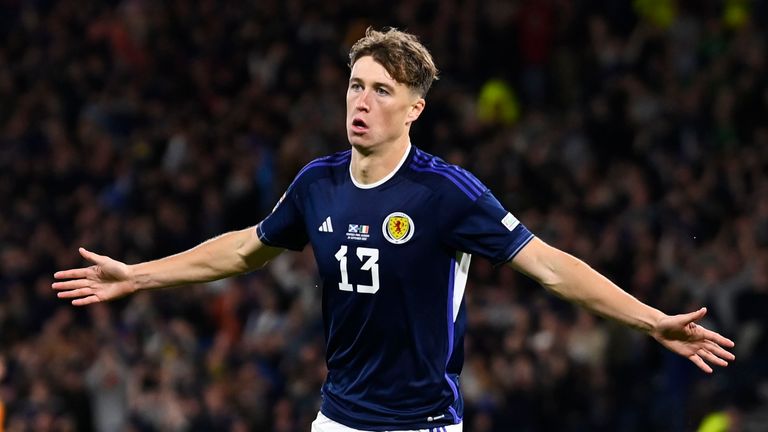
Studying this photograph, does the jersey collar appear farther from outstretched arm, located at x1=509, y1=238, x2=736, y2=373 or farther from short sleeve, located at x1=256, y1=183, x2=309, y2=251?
outstretched arm, located at x1=509, y1=238, x2=736, y2=373

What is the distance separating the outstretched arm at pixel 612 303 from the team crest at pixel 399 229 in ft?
1.42

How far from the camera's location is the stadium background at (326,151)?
1335cm

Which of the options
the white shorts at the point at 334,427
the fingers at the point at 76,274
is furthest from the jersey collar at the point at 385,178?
the fingers at the point at 76,274

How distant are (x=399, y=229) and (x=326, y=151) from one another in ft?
38.0

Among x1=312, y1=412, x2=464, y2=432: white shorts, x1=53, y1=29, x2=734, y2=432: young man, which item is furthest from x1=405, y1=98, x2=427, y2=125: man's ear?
x1=312, y1=412, x2=464, y2=432: white shorts

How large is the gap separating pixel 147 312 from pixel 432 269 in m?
11.4

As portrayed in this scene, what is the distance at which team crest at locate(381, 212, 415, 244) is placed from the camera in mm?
5719

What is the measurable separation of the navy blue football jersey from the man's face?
165 mm

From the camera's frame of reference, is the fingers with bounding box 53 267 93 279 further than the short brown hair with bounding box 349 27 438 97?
Yes

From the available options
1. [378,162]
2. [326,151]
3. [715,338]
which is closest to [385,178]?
[378,162]

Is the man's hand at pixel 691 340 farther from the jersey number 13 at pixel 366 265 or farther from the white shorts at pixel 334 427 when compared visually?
the jersey number 13 at pixel 366 265

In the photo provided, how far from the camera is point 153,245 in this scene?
688 inches

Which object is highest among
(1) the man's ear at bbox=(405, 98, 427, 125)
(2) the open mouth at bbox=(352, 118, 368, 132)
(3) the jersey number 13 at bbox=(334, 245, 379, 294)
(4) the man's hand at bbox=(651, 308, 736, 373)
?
(1) the man's ear at bbox=(405, 98, 427, 125)

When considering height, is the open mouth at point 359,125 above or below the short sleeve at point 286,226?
above
